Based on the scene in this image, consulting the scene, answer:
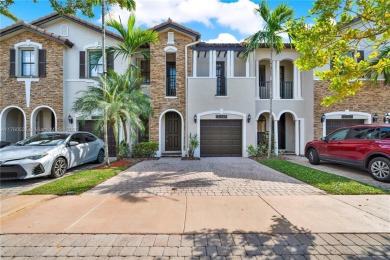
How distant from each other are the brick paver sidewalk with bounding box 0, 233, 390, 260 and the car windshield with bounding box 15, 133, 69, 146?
5019 millimetres

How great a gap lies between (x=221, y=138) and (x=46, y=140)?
837cm

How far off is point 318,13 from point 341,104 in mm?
9186

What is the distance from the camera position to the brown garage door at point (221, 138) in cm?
1189

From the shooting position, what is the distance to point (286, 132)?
45.1ft

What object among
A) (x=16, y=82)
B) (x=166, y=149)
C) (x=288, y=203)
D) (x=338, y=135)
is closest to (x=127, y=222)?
(x=288, y=203)

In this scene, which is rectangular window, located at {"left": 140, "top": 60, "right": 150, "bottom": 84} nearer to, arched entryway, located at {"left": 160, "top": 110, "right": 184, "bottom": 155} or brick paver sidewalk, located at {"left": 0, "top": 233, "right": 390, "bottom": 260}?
arched entryway, located at {"left": 160, "top": 110, "right": 184, "bottom": 155}

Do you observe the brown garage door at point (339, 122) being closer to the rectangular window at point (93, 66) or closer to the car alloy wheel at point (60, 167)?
the car alloy wheel at point (60, 167)

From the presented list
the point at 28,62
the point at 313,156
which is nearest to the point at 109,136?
the point at 28,62

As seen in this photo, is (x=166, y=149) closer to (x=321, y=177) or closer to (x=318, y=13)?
(x=321, y=177)

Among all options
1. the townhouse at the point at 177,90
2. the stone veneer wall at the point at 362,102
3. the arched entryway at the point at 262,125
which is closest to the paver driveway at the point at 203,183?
the townhouse at the point at 177,90

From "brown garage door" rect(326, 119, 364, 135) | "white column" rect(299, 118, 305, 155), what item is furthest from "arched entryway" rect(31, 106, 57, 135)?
"brown garage door" rect(326, 119, 364, 135)

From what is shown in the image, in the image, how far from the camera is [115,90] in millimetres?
8703

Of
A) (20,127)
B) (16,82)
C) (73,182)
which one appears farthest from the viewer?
(20,127)

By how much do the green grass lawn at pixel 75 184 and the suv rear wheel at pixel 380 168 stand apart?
347 inches
